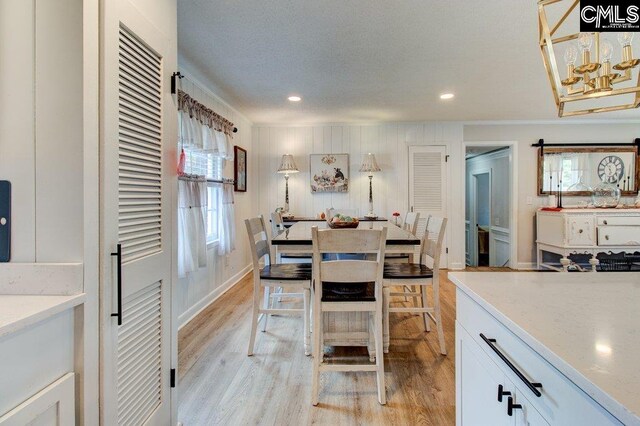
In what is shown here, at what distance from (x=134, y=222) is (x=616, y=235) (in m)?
5.73

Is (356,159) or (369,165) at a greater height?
(356,159)

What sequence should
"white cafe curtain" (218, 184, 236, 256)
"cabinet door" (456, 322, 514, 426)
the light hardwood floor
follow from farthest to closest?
"white cafe curtain" (218, 184, 236, 256)
the light hardwood floor
"cabinet door" (456, 322, 514, 426)

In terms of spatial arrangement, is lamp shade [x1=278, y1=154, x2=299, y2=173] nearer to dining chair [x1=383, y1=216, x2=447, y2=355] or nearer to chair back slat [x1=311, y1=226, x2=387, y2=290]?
dining chair [x1=383, y1=216, x2=447, y2=355]

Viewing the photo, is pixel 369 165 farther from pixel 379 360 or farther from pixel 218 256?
pixel 379 360

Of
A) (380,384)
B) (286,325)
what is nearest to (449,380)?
(380,384)

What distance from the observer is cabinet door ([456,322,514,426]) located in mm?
933

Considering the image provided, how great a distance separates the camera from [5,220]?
994mm

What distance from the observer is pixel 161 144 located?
1.43 meters

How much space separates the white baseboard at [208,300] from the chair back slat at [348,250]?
174 cm

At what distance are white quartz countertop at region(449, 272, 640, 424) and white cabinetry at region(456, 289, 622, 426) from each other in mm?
40


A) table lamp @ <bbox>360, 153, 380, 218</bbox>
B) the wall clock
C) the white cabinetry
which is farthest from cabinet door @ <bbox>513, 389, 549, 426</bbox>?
the wall clock

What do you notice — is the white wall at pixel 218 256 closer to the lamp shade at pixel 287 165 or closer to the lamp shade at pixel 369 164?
the lamp shade at pixel 287 165

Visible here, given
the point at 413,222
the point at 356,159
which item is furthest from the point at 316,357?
the point at 356,159

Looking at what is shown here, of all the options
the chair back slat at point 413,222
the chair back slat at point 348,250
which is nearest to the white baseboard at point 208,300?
the chair back slat at point 348,250
